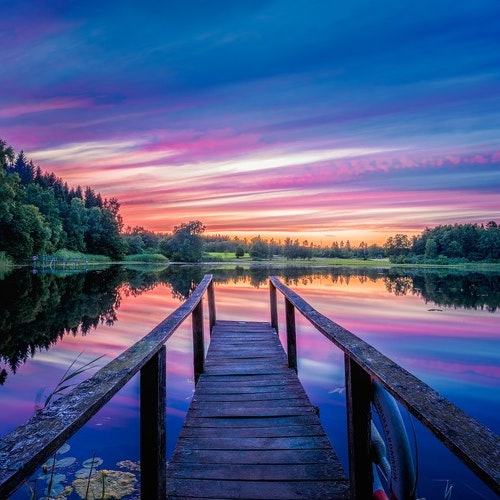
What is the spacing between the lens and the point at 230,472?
264 centimetres

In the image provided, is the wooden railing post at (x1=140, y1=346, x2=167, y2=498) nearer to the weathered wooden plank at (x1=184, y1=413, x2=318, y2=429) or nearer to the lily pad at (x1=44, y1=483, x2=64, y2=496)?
the weathered wooden plank at (x1=184, y1=413, x2=318, y2=429)

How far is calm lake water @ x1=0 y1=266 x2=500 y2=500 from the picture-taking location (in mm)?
4488

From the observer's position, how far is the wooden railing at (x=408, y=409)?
3.28 ft

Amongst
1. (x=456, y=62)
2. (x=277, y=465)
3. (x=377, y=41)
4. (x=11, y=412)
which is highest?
(x=377, y=41)

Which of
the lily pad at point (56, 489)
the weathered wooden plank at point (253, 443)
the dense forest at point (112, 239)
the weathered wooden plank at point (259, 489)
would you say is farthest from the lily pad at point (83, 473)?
the dense forest at point (112, 239)

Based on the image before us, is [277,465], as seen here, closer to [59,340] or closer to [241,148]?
[59,340]

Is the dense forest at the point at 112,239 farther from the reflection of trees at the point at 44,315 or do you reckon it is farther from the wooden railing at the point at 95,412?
the wooden railing at the point at 95,412

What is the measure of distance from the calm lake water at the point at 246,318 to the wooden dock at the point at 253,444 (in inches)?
38.6

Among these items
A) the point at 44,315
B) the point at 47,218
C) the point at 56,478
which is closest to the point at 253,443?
the point at 56,478

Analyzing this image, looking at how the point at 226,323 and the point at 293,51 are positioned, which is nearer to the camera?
the point at 226,323

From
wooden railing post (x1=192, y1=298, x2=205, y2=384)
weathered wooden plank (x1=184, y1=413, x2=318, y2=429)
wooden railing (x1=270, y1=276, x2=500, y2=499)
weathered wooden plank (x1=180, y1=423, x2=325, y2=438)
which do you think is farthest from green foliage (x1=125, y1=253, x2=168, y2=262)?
wooden railing (x1=270, y1=276, x2=500, y2=499)

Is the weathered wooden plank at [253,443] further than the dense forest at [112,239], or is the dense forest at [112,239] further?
the dense forest at [112,239]

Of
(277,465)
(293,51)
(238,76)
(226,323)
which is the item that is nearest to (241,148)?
(238,76)

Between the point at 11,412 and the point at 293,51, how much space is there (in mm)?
16621
